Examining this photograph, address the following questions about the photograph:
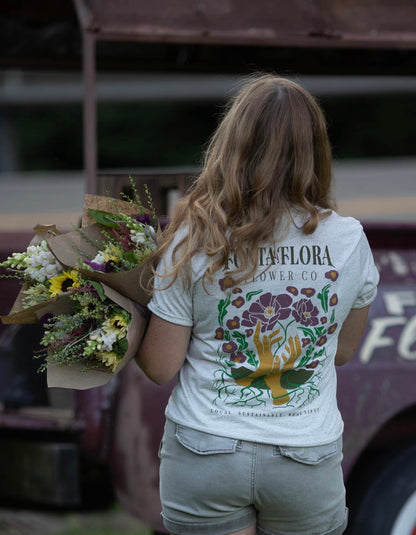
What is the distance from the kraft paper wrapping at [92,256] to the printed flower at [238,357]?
0.23 metres

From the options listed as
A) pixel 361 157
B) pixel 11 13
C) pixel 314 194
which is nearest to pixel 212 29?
pixel 314 194

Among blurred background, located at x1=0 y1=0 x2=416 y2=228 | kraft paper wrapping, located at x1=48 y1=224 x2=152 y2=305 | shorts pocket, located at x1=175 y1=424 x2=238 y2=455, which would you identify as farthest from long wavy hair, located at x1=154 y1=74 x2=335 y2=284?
blurred background, located at x1=0 y1=0 x2=416 y2=228

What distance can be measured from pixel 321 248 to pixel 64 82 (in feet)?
12.6

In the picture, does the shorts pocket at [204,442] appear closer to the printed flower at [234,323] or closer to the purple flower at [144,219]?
the printed flower at [234,323]

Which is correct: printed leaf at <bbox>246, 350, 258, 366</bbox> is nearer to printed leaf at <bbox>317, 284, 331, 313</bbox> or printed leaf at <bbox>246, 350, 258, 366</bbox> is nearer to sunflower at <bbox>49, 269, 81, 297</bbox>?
printed leaf at <bbox>317, 284, 331, 313</bbox>

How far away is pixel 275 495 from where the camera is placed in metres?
1.60

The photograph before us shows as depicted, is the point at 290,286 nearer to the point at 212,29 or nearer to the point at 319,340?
the point at 319,340

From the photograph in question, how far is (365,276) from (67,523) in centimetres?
268

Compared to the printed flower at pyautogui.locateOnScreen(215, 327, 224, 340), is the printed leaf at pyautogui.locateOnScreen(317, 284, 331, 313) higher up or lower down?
higher up

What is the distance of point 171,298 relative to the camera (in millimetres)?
1573

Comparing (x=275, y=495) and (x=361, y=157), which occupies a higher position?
(x=361, y=157)

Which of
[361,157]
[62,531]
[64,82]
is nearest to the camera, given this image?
[62,531]

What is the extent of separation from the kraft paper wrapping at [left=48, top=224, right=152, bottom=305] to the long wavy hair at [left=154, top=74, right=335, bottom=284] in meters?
0.11

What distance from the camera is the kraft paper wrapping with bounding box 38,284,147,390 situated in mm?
1639
